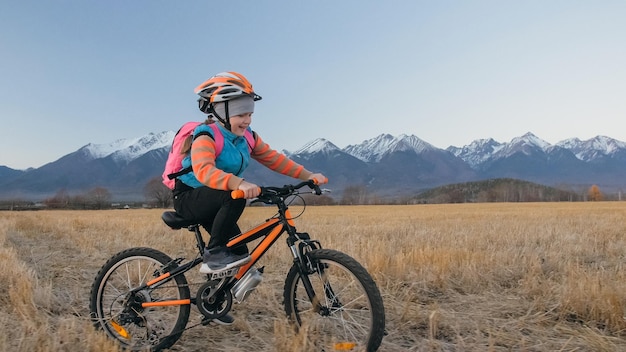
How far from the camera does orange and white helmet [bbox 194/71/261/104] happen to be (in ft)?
10.8

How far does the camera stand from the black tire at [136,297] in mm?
3508

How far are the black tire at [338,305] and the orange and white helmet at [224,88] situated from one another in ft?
4.38

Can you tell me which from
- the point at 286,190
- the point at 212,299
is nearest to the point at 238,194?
the point at 286,190

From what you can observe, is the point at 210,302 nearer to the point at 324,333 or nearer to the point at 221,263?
the point at 221,263

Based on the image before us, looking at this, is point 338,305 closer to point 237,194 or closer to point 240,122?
point 237,194

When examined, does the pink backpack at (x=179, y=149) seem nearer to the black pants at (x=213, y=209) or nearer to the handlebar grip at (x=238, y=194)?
the black pants at (x=213, y=209)

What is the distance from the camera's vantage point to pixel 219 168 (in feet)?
11.0

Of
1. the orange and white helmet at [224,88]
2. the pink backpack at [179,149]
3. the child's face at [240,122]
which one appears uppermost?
the orange and white helmet at [224,88]

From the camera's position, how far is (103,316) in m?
3.64

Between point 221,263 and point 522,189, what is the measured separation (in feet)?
583

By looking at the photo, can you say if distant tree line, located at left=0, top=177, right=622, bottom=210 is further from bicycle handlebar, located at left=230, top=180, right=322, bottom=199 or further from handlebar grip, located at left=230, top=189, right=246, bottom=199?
handlebar grip, located at left=230, top=189, right=246, bottom=199

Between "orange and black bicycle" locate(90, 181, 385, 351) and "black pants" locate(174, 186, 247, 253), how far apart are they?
9cm

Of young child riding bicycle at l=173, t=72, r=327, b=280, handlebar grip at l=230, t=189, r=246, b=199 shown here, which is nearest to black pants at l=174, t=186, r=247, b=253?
young child riding bicycle at l=173, t=72, r=327, b=280

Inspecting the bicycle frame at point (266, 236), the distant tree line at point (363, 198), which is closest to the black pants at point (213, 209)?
the bicycle frame at point (266, 236)
